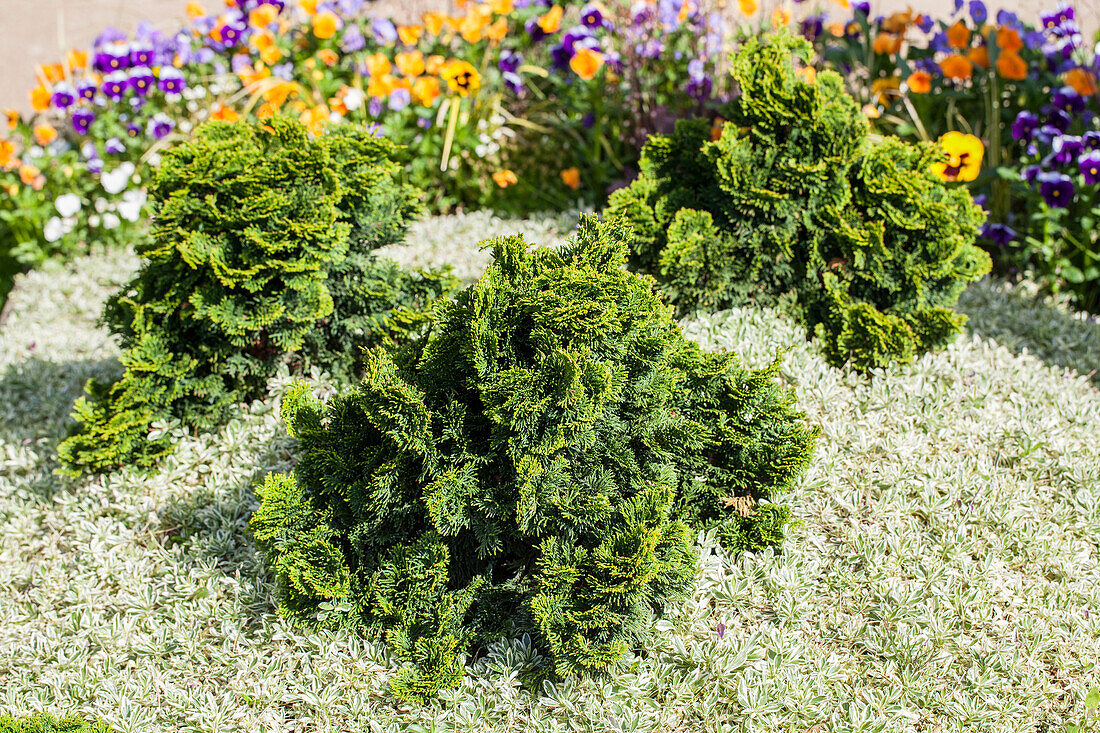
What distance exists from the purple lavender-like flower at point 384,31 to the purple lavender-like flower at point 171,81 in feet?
4.43

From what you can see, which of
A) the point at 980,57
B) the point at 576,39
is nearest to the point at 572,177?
the point at 576,39

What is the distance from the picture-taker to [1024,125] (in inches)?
163

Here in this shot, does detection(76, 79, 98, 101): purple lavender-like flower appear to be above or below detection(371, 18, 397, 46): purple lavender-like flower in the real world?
below

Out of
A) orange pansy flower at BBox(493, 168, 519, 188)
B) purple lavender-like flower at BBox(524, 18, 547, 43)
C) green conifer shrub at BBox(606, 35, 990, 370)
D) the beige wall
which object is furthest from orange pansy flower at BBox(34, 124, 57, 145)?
green conifer shrub at BBox(606, 35, 990, 370)

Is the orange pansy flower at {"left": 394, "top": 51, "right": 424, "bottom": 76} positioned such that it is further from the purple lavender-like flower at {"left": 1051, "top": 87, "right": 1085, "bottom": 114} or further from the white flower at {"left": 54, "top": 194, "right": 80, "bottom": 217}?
the purple lavender-like flower at {"left": 1051, "top": 87, "right": 1085, "bottom": 114}

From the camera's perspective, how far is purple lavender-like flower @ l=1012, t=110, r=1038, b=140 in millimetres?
4090

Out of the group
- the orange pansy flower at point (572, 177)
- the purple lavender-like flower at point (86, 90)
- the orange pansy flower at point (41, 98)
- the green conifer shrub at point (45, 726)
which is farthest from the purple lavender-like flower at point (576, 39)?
the green conifer shrub at point (45, 726)

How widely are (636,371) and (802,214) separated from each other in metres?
1.35

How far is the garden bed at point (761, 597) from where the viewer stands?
2.18 m

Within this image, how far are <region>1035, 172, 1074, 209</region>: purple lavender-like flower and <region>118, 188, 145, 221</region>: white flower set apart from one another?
17.1 feet

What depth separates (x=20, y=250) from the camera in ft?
17.2

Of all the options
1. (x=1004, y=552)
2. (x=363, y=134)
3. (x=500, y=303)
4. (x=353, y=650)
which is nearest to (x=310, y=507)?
(x=353, y=650)

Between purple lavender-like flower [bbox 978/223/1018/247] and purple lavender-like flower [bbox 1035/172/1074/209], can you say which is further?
purple lavender-like flower [bbox 978/223/1018/247]

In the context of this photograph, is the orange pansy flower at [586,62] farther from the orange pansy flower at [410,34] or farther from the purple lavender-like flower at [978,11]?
the purple lavender-like flower at [978,11]
